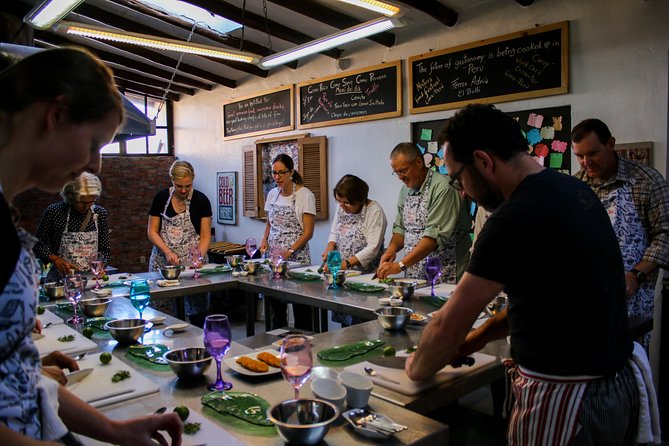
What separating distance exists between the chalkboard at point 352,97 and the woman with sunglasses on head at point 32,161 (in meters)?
4.89

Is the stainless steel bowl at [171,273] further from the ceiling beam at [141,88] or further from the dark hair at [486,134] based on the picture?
the ceiling beam at [141,88]

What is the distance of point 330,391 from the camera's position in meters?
1.52

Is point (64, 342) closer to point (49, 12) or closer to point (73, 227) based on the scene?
point (73, 227)

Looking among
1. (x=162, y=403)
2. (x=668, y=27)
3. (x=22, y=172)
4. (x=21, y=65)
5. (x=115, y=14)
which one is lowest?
(x=162, y=403)

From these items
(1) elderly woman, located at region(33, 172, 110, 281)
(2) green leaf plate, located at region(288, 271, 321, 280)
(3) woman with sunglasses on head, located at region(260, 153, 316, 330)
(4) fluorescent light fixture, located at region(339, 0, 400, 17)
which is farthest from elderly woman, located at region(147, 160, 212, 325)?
(4) fluorescent light fixture, located at region(339, 0, 400, 17)

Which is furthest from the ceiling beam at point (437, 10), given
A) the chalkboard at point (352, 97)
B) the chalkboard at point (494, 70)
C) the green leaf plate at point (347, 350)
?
the green leaf plate at point (347, 350)

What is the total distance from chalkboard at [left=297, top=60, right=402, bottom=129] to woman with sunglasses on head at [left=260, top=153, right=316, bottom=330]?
1.58 metres

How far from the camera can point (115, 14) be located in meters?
6.74

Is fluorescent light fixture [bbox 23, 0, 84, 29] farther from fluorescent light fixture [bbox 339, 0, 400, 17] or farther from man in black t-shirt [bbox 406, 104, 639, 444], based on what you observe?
man in black t-shirt [bbox 406, 104, 639, 444]

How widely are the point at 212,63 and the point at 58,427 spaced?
742cm

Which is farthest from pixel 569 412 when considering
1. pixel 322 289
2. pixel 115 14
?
pixel 115 14

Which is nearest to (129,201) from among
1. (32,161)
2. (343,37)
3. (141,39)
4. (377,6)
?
(141,39)

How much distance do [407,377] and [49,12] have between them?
144 inches

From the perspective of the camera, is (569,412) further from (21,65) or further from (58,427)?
(21,65)
